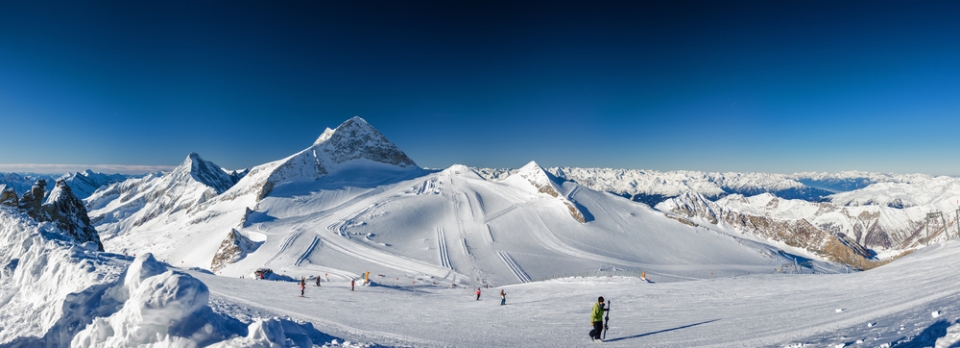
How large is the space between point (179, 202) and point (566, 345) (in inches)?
5040

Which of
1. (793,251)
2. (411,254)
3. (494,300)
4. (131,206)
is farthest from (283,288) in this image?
(131,206)

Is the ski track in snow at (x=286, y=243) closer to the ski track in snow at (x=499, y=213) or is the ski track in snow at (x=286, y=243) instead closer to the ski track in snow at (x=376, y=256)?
the ski track in snow at (x=376, y=256)

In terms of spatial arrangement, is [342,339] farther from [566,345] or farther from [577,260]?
[577,260]

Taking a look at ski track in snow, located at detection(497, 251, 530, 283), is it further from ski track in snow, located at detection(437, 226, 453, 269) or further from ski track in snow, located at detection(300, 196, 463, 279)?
ski track in snow, located at detection(437, 226, 453, 269)

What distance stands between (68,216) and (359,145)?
85943 mm

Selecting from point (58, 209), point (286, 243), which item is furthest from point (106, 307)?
point (286, 243)

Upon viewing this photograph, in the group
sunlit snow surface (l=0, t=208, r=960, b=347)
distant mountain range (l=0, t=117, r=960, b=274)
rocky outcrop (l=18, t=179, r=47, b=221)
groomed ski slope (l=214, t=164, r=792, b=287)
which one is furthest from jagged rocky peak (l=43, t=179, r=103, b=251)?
sunlit snow surface (l=0, t=208, r=960, b=347)

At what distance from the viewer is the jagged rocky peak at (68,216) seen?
30.1 metres

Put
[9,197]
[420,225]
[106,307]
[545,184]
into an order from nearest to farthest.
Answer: [106,307], [9,197], [420,225], [545,184]

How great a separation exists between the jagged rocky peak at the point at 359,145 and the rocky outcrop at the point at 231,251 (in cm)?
5532

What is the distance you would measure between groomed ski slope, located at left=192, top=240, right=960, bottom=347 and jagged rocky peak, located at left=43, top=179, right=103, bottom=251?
17707 mm

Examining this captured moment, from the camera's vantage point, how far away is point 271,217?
6869cm

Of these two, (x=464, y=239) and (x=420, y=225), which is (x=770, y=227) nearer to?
(x=464, y=239)

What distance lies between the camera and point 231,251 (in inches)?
2044
